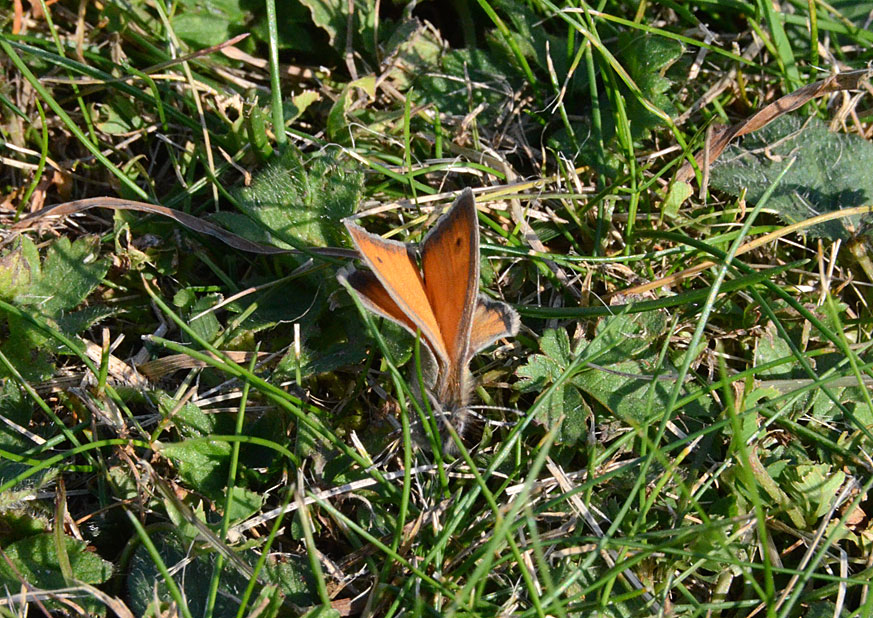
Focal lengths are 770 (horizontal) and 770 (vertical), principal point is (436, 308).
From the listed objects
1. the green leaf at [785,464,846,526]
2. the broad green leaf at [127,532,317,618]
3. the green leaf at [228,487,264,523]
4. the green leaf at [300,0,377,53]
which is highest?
the green leaf at [300,0,377,53]

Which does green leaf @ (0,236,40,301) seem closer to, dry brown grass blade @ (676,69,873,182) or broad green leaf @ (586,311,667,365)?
broad green leaf @ (586,311,667,365)

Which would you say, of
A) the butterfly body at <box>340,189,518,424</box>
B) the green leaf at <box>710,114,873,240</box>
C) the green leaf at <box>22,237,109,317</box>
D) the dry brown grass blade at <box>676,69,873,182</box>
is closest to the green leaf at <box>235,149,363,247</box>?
the green leaf at <box>22,237,109,317</box>

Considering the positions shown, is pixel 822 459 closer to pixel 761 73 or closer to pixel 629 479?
pixel 629 479

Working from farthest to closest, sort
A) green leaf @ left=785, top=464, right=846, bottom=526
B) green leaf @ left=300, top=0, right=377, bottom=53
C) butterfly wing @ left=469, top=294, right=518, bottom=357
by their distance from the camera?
1. green leaf @ left=300, top=0, right=377, bottom=53
2. green leaf @ left=785, top=464, right=846, bottom=526
3. butterfly wing @ left=469, top=294, right=518, bottom=357

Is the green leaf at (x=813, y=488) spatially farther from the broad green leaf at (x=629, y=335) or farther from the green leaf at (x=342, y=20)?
the green leaf at (x=342, y=20)

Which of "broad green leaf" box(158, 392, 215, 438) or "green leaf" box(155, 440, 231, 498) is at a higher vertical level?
"broad green leaf" box(158, 392, 215, 438)

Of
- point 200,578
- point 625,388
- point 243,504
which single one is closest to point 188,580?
point 200,578

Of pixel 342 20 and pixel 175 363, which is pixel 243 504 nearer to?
pixel 175 363
